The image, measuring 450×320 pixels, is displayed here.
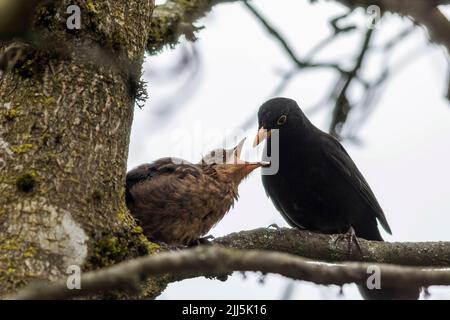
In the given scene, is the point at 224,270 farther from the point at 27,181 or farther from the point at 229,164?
the point at 229,164

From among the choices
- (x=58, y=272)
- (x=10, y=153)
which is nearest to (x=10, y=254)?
(x=58, y=272)

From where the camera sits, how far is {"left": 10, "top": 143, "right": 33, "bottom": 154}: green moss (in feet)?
10.9

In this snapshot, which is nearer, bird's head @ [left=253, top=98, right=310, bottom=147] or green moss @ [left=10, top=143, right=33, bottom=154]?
green moss @ [left=10, top=143, right=33, bottom=154]

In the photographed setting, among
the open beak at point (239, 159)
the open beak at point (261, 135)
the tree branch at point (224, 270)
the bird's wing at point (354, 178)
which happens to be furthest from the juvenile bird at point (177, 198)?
the bird's wing at point (354, 178)

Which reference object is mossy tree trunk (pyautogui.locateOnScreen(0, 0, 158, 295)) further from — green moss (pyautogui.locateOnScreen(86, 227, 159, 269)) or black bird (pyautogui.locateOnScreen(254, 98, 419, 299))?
black bird (pyautogui.locateOnScreen(254, 98, 419, 299))

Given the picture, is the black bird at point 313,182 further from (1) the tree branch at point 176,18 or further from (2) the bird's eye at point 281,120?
(1) the tree branch at point 176,18

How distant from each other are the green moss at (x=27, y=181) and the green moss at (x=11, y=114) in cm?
34

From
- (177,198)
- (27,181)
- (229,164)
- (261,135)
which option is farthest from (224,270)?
(261,135)

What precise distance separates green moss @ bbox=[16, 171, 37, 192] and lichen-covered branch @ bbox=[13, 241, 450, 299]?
92cm

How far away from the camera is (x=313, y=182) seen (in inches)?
234

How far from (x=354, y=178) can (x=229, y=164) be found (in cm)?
165

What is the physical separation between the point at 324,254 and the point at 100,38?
175 centimetres

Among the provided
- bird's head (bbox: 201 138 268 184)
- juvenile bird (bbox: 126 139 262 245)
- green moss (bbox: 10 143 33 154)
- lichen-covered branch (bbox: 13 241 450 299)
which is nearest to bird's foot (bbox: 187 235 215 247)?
juvenile bird (bbox: 126 139 262 245)
